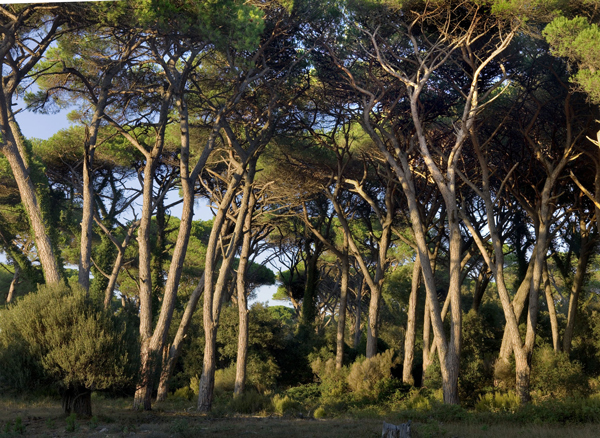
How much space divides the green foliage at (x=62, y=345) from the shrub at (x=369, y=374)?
7.36 metres

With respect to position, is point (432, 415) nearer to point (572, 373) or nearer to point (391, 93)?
point (572, 373)

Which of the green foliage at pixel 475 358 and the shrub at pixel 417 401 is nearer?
the shrub at pixel 417 401

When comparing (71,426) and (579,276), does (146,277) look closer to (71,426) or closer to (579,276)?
(71,426)

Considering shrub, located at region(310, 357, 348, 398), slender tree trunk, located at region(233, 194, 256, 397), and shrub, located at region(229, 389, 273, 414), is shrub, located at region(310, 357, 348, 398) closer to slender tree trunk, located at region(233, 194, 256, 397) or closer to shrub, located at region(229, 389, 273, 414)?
shrub, located at region(229, 389, 273, 414)

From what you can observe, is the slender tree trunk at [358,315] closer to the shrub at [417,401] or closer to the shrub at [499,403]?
the shrub at [417,401]

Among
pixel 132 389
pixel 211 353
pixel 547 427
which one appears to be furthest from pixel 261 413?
pixel 547 427

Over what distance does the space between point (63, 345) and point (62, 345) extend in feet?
0.36

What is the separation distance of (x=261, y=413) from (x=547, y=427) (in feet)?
20.9

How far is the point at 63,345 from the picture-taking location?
29.0 feet

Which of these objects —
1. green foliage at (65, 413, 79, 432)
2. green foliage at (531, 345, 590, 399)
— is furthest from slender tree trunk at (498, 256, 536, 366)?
green foliage at (65, 413, 79, 432)

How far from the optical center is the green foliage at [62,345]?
8.77 m

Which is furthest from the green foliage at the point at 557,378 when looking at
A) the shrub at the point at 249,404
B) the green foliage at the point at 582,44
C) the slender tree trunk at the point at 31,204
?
the slender tree trunk at the point at 31,204

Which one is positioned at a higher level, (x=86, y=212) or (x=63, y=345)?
(x=86, y=212)

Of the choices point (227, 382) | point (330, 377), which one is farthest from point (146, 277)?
point (330, 377)
